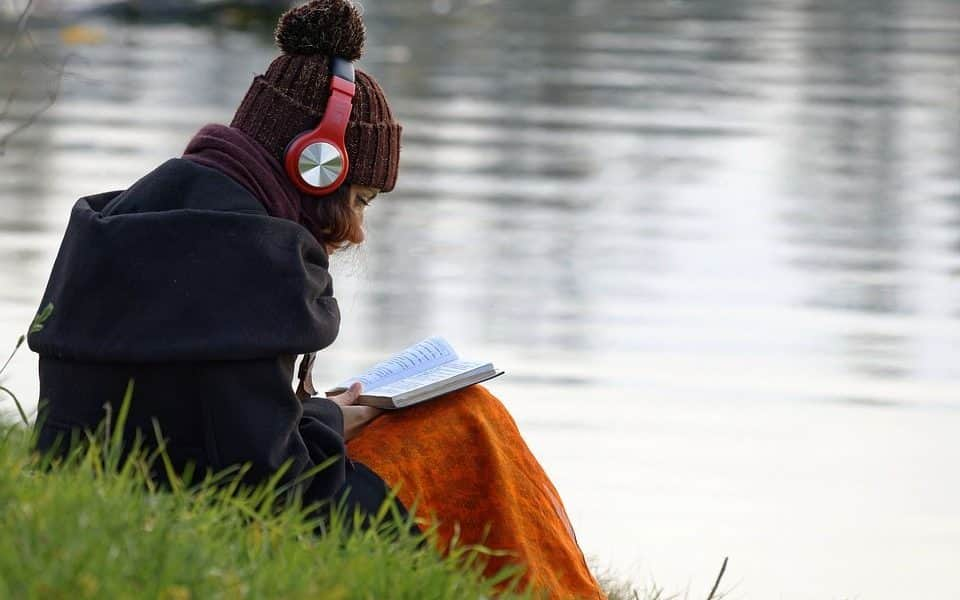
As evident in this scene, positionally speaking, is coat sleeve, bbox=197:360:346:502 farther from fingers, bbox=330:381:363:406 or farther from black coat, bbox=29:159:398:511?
fingers, bbox=330:381:363:406

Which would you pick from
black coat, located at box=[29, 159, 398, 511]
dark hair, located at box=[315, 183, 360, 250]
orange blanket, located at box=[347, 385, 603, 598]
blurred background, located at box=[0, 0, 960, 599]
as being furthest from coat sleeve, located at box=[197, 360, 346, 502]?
blurred background, located at box=[0, 0, 960, 599]

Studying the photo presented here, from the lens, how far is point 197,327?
109 inches

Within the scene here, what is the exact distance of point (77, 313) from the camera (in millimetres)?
2854

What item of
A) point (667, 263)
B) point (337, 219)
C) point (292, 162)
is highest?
point (292, 162)

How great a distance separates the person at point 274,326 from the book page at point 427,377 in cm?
4

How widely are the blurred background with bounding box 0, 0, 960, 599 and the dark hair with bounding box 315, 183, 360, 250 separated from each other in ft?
1.78

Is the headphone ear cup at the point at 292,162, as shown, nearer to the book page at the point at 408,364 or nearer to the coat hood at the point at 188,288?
the coat hood at the point at 188,288

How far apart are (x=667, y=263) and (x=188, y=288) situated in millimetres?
5091

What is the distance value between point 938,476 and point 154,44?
37.8 ft

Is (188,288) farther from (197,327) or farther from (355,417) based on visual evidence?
(355,417)

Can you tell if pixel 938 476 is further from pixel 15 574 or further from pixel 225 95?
pixel 225 95

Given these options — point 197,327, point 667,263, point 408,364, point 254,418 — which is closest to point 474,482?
point 408,364

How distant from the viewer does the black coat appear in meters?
2.77

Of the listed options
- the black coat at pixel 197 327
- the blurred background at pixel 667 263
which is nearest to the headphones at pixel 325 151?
the black coat at pixel 197 327
